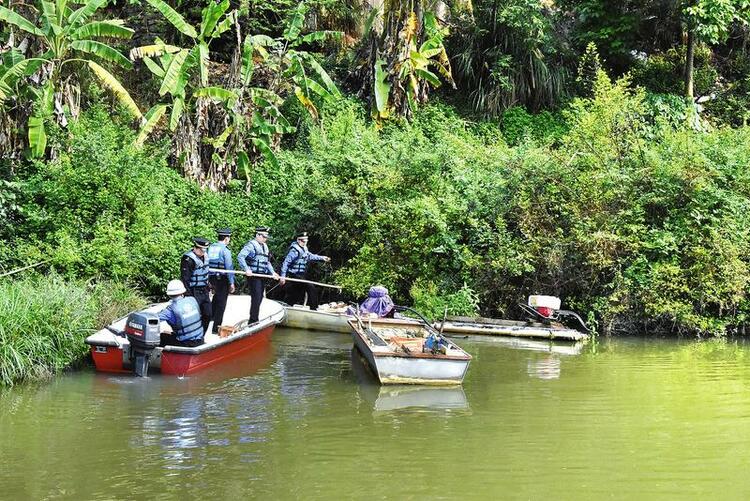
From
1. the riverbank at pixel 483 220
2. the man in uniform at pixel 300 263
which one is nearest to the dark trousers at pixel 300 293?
the man in uniform at pixel 300 263

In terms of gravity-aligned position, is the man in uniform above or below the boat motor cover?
above

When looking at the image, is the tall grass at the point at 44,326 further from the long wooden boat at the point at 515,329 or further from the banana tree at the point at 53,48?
the long wooden boat at the point at 515,329

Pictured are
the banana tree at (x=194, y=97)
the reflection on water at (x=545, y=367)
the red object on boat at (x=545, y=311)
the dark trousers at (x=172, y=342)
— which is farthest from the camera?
the banana tree at (x=194, y=97)

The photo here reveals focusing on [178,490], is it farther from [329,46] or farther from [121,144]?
[329,46]

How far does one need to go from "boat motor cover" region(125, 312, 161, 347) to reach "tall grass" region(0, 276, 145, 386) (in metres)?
1.31

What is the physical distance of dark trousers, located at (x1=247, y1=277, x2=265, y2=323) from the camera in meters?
14.4

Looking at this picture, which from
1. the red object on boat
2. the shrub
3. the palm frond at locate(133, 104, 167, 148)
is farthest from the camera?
the shrub

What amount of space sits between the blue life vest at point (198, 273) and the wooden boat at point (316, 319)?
338 centimetres

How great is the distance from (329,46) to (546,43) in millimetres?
7312

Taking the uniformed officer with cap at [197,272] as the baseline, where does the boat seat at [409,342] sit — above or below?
below

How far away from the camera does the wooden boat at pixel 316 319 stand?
Result: 16.0m

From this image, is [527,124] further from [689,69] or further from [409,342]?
[409,342]

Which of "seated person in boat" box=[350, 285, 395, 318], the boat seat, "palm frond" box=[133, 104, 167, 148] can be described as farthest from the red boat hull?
"palm frond" box=[133, 104, 167, 148]

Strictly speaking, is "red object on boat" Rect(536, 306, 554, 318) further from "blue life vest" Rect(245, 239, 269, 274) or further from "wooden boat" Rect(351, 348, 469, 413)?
"blue life vest" Rect(245, 239, 269, 274)
